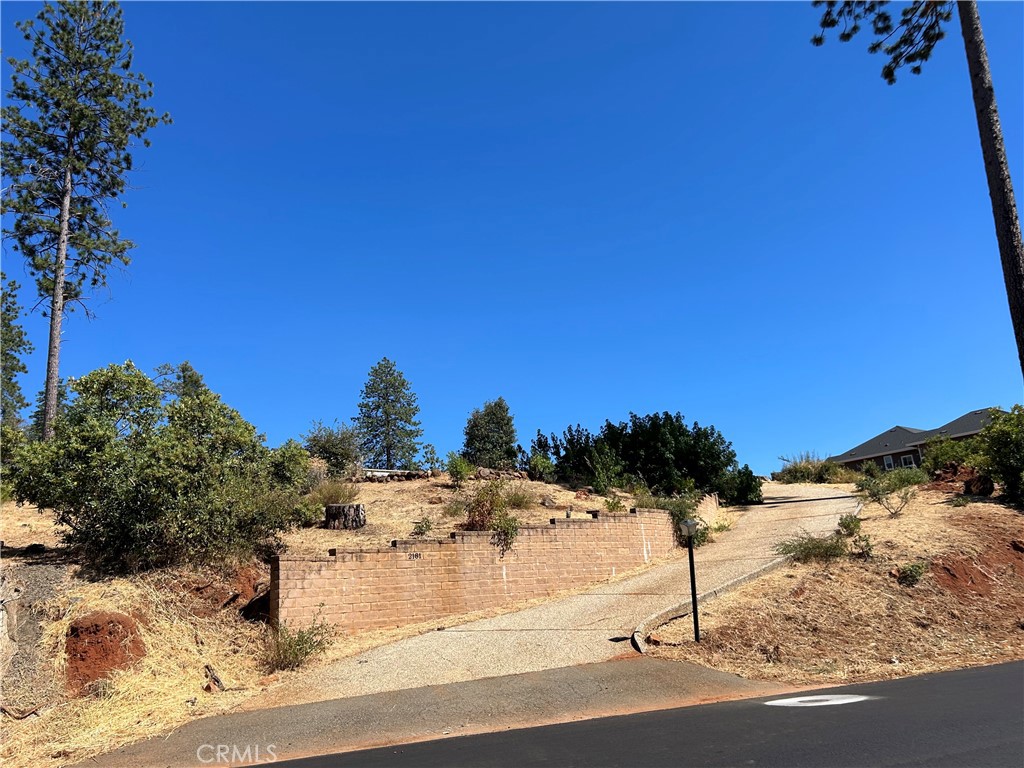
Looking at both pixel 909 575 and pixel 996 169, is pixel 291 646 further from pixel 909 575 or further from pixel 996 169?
pixel 996 169

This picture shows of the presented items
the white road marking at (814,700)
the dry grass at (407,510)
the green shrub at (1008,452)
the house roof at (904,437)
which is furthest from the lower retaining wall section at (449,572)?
the house roof at (904,437)

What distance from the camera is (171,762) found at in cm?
652

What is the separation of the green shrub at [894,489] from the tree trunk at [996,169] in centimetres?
849

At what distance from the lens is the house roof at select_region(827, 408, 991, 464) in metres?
40.1

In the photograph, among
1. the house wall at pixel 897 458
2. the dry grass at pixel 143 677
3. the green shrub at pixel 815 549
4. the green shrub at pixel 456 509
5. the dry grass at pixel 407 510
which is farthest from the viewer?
the house wall at pixel 897 458

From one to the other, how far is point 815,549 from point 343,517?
32.3 feet

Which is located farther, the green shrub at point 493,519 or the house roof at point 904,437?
the house roof at point 904,437

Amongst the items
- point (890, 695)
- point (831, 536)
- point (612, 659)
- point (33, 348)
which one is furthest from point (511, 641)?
point (33, 348)

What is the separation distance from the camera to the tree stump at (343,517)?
14.5 m

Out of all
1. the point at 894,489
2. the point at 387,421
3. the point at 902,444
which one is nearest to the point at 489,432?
the point at 387,421

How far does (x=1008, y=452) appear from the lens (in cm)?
1781

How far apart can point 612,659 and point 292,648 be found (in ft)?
15.3

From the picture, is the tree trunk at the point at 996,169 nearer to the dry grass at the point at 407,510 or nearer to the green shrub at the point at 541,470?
the dry grass at the point at 407,510

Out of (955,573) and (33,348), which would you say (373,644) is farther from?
(33,348)
